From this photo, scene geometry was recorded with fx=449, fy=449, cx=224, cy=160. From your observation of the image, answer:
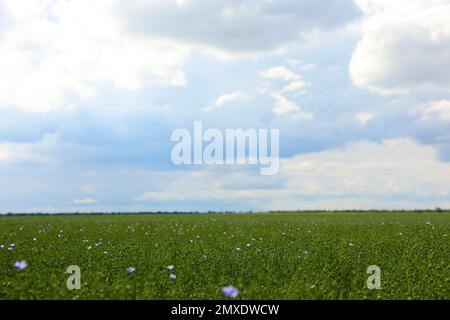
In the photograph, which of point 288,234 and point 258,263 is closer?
point 258,263

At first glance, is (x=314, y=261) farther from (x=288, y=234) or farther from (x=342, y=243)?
(x=288, y=234)

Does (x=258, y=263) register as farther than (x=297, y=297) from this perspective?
Yes

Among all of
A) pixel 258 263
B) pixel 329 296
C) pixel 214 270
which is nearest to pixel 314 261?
pixel 258 263

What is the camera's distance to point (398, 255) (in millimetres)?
9820

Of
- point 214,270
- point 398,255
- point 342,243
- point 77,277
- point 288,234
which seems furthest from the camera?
point 288,234

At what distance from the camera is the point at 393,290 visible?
682 centimetres
